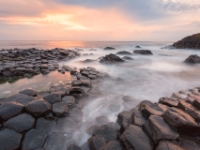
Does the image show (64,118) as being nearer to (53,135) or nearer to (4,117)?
(53,135)

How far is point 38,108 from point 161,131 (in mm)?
2974

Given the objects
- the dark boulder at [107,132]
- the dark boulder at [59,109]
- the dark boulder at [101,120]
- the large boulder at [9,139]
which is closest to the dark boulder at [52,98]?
the dark boulder at [59,109]

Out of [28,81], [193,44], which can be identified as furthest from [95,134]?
→ [193,44]

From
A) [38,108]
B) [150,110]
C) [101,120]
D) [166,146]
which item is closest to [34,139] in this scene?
[38,108]

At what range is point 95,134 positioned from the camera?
2.78m

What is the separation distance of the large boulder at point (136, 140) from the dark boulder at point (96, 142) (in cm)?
44

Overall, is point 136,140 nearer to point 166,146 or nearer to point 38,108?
point 166,146

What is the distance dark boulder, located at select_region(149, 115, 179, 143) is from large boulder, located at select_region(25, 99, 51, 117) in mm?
2679

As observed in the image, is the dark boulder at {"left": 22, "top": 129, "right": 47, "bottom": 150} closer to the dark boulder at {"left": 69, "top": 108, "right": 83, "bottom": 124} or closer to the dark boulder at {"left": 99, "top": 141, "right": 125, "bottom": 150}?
the dark boulder at {"left": 69, "top": 108, "right": 83, "bottom": 124}

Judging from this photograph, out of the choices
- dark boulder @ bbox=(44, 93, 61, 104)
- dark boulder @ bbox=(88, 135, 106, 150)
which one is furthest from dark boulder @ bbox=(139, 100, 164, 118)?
dark boulder @ bbox=(44, 93, 61, 104)

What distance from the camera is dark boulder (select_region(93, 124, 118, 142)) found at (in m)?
2.68

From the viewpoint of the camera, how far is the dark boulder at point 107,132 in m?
2.68

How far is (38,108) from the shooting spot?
3219mm

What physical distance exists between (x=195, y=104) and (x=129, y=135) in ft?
7.66
